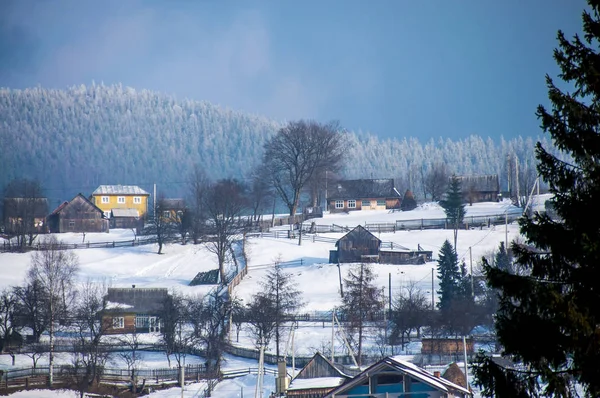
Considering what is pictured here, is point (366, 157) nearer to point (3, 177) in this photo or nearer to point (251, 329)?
point (3, 177)

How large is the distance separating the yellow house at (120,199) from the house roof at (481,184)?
37.3 meters

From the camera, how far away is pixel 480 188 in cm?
9525

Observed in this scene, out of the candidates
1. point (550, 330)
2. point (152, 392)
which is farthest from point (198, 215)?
point (550, 330)

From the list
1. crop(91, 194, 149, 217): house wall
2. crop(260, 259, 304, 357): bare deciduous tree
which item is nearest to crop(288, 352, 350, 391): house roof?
crop(260, 259, 304, 357): bare deciduous tree

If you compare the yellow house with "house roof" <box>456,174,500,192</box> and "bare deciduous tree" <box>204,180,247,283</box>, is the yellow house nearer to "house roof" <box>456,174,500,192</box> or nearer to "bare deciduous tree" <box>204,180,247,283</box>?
"bare deciduous tree" <box>204,180,247,283</box>

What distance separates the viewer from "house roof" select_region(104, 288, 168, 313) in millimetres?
49688

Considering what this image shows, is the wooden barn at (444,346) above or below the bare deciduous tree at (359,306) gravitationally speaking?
below

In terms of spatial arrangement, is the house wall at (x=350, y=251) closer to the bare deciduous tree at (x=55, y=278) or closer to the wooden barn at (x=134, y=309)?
the wooden barn at (x=134, y=309)

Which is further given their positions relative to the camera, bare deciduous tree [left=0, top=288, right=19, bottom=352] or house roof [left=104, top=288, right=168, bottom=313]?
house roof [left=104, top=288, right=168, bottom=313]

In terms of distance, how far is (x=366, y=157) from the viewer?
7840 inches

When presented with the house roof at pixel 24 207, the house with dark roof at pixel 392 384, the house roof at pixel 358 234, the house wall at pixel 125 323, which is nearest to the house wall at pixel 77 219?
the house roof at pixel 24 207

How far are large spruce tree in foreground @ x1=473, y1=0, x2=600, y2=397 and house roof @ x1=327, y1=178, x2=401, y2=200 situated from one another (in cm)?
8128

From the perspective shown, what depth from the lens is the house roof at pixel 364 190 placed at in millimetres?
91000

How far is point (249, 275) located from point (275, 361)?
16110 millimetres
